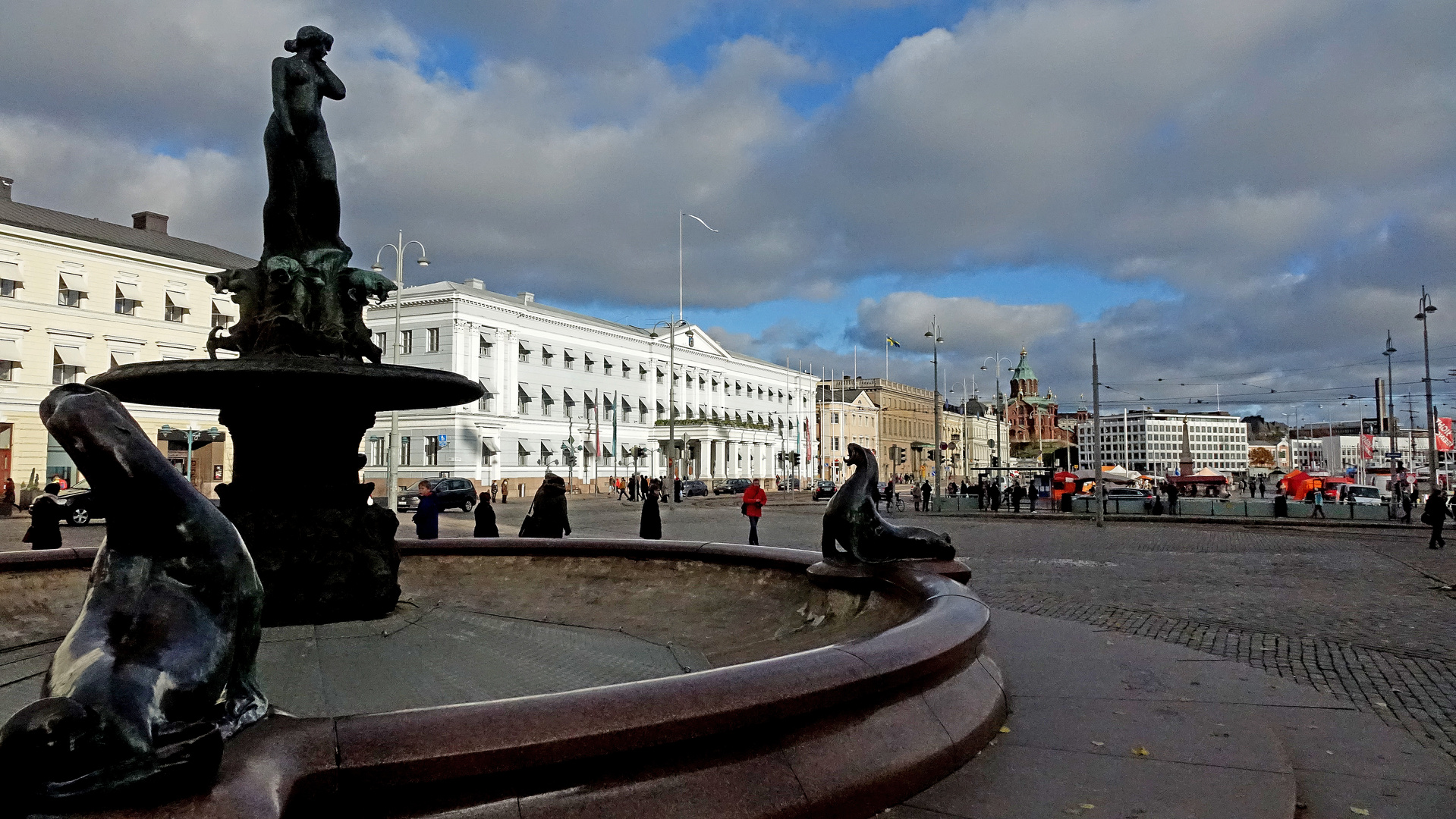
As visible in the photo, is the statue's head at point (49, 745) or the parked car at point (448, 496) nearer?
the statue's head at point (49, 745)

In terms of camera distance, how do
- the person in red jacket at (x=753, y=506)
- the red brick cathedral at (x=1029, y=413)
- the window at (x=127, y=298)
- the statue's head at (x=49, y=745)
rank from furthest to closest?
the red brick cathedral at (x=1029, y=413) < the window at (x=127, y=298) < the person in red jacket at (x=753, y=506) < the statue's head at (x=49, y=745)

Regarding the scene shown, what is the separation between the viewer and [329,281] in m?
6.67

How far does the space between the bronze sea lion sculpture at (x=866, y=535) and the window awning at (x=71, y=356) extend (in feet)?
148

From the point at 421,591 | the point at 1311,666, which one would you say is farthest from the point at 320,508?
the point at 1311,666

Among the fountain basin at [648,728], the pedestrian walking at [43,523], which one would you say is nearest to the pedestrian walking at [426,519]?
the pedestrian walking at [43,523]

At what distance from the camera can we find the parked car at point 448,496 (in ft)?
126

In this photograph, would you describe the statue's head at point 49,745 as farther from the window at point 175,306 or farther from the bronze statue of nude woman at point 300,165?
the window at point 175,306

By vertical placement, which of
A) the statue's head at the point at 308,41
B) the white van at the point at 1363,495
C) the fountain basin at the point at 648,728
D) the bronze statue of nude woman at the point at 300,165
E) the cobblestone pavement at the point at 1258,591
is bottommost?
the cobblestone pavement at the point at 1258,591

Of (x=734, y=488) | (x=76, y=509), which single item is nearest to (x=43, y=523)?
(x=76, y=509)

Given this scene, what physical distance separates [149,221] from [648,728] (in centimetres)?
5617

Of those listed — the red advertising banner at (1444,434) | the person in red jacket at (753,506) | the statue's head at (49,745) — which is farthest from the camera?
the red advertising banner at (1444,434)

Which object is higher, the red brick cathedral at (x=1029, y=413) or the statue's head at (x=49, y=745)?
the red brick cathedral at (x=1029, y=413)

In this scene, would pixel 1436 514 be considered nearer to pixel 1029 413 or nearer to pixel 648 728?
pixel 648 728

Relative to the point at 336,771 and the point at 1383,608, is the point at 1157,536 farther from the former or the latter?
the point at 336,771
